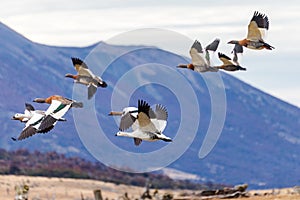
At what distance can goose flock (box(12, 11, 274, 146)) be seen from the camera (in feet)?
80.7

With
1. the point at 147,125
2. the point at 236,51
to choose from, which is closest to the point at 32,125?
the point at 147,125

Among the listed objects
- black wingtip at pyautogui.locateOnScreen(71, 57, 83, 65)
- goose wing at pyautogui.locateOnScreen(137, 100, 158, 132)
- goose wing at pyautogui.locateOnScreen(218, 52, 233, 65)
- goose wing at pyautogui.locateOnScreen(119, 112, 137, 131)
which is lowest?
goose wing at pyautogui.locateOnScreen(137, 100, 158, 132)

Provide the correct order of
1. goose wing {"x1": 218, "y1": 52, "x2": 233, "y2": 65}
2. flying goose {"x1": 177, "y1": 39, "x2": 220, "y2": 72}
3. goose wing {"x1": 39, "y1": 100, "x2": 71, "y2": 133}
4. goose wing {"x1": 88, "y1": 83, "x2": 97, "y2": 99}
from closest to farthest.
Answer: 1. goose wing {"x1": 39, "y1": 100, "x2": 71, "y2": 133}
2. goose wing {"x1": 88, "y1": 83, "x2": 97, "y2": 99}
3. flying goose {"x1": 177, "y1": 39, "x2": 220, "y2": 72}
4. goose wing {"x1": 218, "y1": 52, "x2": 233, "y2": 65}

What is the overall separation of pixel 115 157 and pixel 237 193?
442 ft

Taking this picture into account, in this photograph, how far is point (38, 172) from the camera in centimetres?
9112

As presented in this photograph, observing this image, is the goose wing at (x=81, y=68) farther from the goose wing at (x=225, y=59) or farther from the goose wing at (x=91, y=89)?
the goose wing at (x=225, y=59)

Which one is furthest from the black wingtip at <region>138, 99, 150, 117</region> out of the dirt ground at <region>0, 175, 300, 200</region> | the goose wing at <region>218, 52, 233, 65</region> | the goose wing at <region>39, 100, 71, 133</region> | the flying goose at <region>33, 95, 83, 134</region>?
the dirt ground at <region>0, 175, 300, 200</region>

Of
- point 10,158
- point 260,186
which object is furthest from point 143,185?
point 260,186


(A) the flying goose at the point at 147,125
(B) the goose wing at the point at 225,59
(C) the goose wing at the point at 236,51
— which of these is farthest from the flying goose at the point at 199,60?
(A) the flying goose at the point at 147,125

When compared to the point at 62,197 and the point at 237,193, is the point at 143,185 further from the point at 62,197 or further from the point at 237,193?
the point at 237,193

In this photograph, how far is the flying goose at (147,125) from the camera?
79.5 feet

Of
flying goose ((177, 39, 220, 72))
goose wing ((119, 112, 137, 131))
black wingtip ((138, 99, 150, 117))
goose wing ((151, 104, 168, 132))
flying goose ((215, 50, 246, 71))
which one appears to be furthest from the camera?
flying goose ((215, 50, 246, 71))

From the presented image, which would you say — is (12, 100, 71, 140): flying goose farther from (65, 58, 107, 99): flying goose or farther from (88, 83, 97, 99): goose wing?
(65, 58, 107, 99): flying goose

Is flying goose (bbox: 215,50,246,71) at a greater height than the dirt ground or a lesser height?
lesser
